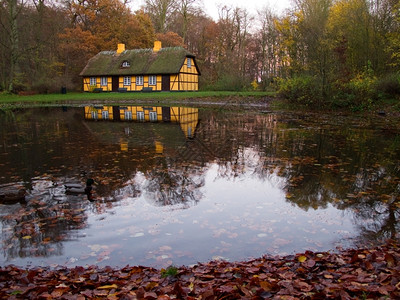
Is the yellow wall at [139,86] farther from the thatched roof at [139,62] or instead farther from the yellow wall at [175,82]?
the thatched roof at [139,62]

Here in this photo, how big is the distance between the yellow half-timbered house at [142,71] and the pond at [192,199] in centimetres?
2921

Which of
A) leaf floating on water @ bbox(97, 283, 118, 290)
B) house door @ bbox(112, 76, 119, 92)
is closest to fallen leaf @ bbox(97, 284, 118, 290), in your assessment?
leaf floating on water @ bbox(97, 283, 118, 290)

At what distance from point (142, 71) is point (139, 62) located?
1.70 metres

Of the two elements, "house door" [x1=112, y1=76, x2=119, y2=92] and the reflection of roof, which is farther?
"house door" [x1=112, y1=76, x2=119, y2=92]

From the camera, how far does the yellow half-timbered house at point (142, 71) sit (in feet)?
131

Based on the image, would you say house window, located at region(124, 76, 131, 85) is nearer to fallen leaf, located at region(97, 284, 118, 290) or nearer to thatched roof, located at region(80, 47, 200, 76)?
→ thatched roof, located at region(80, 47, 200, 76)

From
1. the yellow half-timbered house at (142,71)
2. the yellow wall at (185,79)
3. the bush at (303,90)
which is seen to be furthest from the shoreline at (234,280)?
the yellow wall at (185,79)

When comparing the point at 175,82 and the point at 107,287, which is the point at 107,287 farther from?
the point at 175,82

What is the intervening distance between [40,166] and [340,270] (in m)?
7.37

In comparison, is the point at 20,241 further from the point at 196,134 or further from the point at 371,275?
the point at 196,134

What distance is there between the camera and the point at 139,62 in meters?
41.6

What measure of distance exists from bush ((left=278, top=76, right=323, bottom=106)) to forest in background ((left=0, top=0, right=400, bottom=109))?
6 cm

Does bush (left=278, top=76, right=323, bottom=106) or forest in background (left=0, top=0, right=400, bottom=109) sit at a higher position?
forest in background (left=0, top=0, right=400, bottom=109)

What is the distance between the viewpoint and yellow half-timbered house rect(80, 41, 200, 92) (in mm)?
40031
